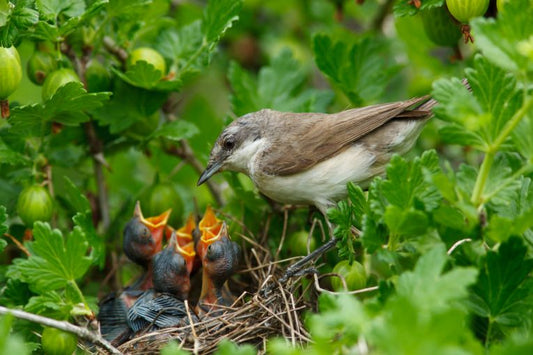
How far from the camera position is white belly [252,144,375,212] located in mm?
3391

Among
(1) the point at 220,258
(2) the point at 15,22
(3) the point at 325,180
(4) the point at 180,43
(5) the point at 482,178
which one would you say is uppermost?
(2) the point at 15,22

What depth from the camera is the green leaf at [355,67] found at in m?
3.53

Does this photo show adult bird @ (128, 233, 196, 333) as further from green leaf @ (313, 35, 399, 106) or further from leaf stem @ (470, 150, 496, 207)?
leaf stem @ (470, 150, 496, 207)

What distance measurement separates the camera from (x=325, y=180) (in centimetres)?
339

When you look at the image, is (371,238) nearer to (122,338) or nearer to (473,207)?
(473,207)

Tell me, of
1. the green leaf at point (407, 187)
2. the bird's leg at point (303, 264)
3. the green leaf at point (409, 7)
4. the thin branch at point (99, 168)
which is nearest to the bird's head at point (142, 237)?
the thin branch at point (99, 168)

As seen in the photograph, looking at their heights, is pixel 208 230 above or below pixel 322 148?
below

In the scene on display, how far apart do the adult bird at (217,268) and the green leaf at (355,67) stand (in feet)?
2.95

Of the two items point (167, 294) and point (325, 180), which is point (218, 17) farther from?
point (167, 294)

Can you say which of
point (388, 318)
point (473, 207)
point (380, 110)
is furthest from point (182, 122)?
point (388, 318)

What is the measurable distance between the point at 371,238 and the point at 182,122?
1.47 metres

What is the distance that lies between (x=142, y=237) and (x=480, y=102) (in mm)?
1918

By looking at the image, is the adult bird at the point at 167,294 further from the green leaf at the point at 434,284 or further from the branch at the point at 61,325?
the green leaf at the point at 434,284

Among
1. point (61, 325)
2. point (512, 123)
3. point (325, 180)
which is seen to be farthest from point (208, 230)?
point (512, 123)
